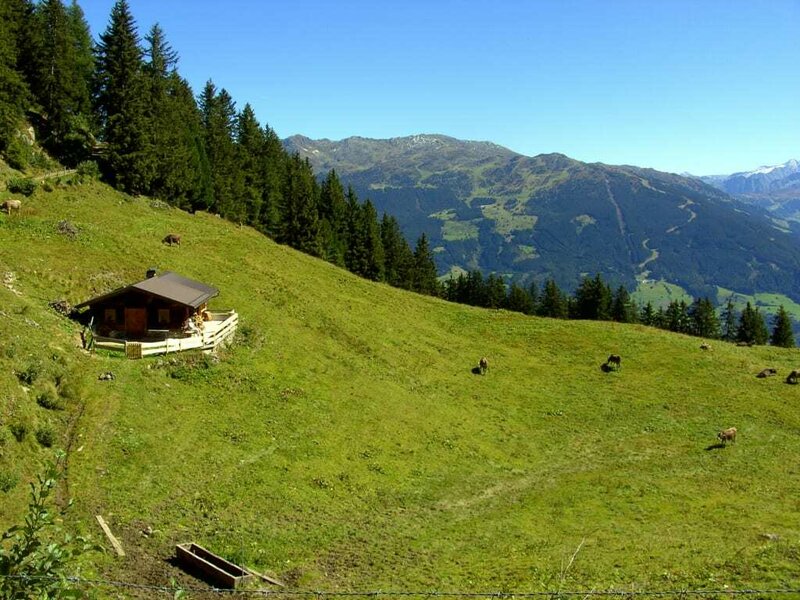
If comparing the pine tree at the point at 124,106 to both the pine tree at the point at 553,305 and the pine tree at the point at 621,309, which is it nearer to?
the pine tree at the point at 553,305

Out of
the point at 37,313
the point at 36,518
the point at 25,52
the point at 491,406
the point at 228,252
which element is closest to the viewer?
the point at 36,518

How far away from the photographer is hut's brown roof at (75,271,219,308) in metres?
42.4

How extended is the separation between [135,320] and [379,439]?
20.5 m

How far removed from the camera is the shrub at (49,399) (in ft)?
98.1

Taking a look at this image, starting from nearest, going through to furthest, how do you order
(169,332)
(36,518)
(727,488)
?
(36,518) < (727,488) < (169,332)

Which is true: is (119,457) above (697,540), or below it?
above

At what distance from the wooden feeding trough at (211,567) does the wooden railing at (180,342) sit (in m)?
19.5

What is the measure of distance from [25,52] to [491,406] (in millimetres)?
71195

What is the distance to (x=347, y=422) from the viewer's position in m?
40.4

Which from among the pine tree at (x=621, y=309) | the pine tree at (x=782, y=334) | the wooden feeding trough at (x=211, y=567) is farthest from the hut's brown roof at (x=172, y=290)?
the pine tree at (x=782, y=334)

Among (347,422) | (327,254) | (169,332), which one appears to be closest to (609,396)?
(347,422)

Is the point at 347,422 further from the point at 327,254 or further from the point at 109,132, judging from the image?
the point at 327,254

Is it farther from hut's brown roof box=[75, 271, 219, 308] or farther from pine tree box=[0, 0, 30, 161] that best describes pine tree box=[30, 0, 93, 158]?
hut's brown roof box=[75, 271, 219, 308]

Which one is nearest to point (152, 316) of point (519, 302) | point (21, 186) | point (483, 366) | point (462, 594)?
point (21, 186)
